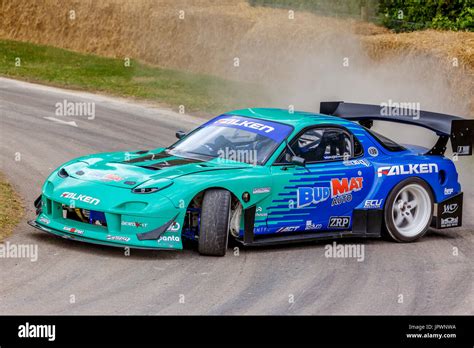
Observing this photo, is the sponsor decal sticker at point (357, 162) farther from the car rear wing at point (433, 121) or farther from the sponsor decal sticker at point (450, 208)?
the sponsor decal sticker at point (450, 208)

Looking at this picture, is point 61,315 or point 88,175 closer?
point 61,315

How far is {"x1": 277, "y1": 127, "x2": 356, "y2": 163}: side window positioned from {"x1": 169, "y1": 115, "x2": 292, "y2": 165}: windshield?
0.72 ft

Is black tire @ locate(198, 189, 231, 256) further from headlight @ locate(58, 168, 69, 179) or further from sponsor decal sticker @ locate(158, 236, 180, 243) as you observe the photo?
headlight @ locate(58, 168, 69, 179)

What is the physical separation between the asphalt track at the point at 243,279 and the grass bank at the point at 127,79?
36.8 ft

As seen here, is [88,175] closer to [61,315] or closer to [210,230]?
[210,230]

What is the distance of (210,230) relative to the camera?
10.4 m

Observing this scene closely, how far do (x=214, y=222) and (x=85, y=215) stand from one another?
4.34 ft

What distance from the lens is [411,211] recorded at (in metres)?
12.2

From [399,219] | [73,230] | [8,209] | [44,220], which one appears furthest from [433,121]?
[8,209]

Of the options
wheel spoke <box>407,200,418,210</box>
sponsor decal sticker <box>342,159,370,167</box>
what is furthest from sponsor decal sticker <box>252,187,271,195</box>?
wheel spoke <box>407,200,418,210</box>

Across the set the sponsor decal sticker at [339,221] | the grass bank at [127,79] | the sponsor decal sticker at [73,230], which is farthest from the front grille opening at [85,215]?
the grass bank at [127,79]

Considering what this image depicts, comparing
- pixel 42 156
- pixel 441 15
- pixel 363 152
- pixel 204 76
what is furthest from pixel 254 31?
pixel 363 152

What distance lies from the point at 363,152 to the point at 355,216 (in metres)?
0.81
